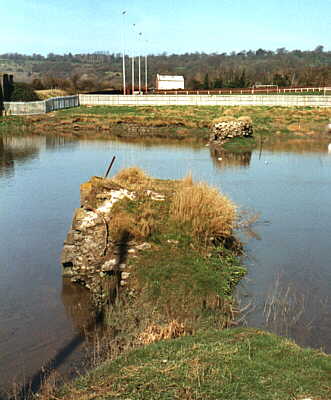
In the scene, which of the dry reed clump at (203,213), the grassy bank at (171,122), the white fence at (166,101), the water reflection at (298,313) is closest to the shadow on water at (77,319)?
the dry reed clump at (203,213)

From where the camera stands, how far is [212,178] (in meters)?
24.1

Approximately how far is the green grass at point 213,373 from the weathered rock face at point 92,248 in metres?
4.02

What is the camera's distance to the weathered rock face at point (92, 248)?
11.8 metres

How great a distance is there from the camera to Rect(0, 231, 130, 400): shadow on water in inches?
310

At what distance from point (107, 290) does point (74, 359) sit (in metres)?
2.70

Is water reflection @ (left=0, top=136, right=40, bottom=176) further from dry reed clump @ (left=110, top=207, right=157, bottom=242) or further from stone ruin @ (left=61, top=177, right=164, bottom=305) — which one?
dry reed clump @ (left=110, top=207, right=157, bottom=242)

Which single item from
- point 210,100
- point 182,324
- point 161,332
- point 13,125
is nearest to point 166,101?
point 210,100

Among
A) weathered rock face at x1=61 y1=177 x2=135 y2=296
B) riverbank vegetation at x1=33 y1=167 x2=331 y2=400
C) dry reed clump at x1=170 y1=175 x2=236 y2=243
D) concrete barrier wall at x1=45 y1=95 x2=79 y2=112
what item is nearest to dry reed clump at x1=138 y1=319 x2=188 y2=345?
riverbank vegetation at x1=33 y1=167 x2=331 y2=400

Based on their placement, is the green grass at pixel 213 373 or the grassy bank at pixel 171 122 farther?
the grassy bank at pixel 171 122

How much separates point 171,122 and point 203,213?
3555 centimetres

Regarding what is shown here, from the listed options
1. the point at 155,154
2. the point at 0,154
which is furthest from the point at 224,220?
the point at 0,154

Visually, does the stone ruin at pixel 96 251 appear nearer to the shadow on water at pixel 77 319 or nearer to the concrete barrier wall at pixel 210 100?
the shadow on water at pixel 77 319

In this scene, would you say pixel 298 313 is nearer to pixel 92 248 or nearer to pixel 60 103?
pixel 92 248

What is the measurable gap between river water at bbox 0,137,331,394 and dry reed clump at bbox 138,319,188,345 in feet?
4.15
